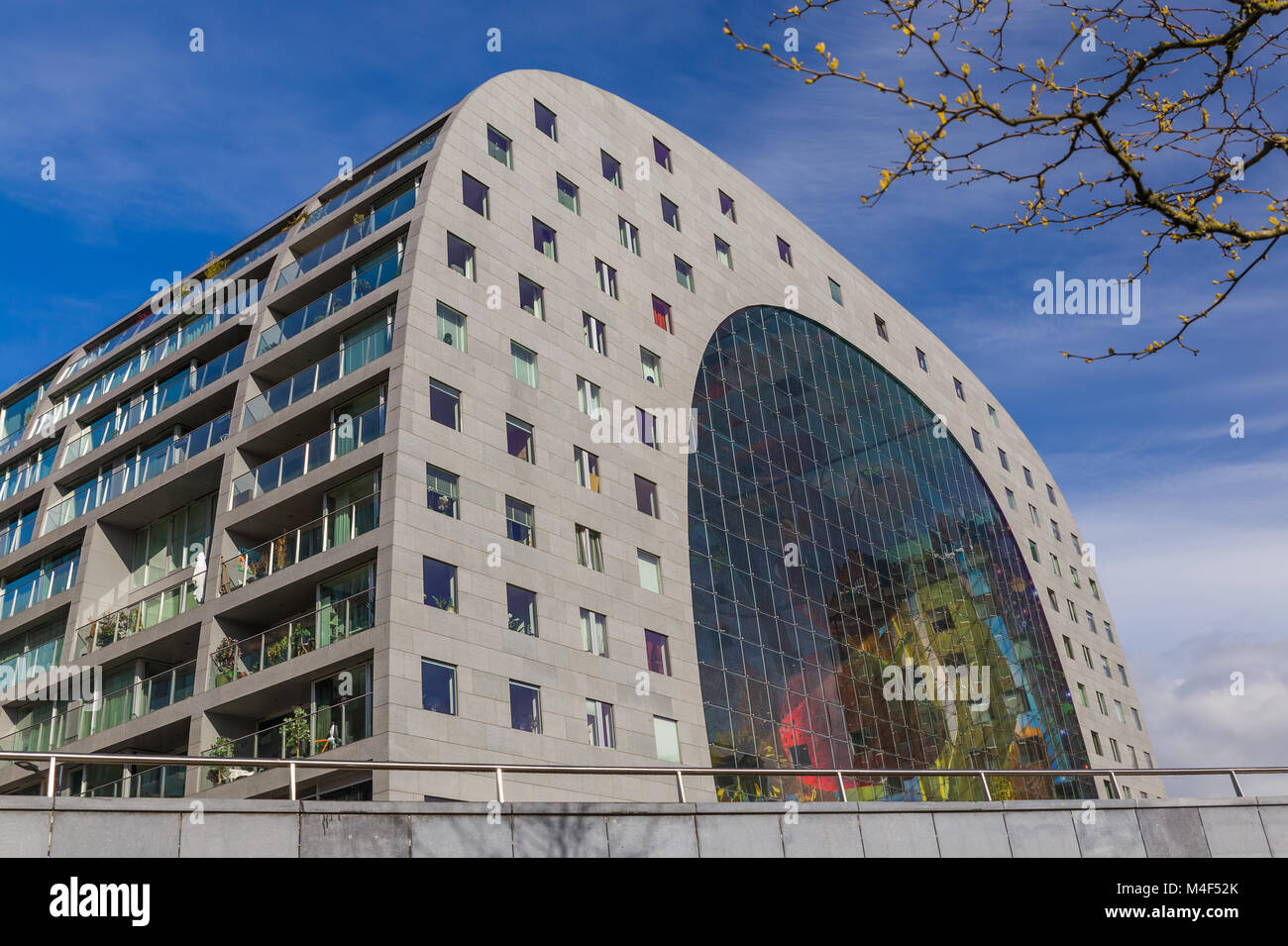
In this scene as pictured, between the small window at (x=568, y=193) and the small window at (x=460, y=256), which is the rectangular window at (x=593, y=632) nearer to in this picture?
the small window at (x=460, y=256)

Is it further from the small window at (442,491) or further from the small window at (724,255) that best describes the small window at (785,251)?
the small window at (442,491)

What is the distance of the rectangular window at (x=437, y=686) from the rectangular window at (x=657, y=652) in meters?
6.99

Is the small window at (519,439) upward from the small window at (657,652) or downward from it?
upward

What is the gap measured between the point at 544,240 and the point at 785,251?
16213mm

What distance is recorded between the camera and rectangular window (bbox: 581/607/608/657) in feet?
102

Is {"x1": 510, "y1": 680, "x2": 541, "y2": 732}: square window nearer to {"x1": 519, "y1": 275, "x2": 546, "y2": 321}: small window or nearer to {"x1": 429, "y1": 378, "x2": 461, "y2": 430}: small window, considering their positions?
{"x1": 429, "y1": 378, "x2": 461, "y2": 430}: small window

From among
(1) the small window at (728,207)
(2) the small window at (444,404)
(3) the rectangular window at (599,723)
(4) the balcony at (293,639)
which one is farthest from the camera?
(1) the small window at (728,207)

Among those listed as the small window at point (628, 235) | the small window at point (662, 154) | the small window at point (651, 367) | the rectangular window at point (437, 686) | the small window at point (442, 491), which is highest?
the small window at point (662, 154)

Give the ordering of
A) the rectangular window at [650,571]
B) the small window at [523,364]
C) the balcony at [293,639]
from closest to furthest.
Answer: the balcony at [293,639], the small window at [523,364], the rectangular window at [650,571]

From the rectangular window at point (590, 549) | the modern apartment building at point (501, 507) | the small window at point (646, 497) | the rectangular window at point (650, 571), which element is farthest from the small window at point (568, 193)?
the rectangular window at point (650, 571)

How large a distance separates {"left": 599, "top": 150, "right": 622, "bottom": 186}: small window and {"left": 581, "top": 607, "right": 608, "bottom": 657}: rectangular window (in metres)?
16.7

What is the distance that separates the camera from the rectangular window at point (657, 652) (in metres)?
32.6

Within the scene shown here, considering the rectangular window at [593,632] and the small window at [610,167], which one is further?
the small window at [610,167]
